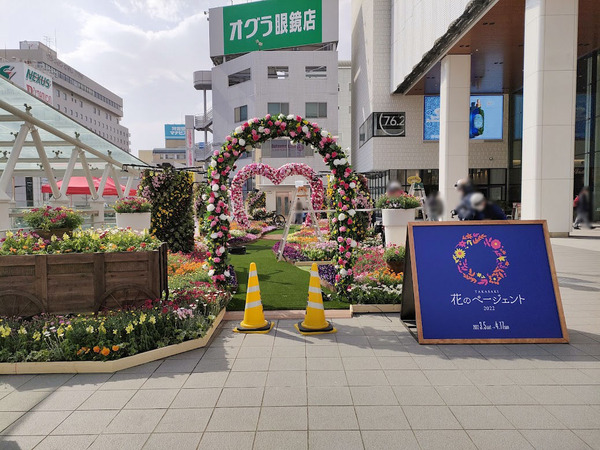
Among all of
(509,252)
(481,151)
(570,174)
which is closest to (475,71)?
(481,151)

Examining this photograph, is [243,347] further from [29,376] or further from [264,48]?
[264,48]

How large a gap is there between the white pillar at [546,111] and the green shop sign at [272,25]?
35.0 metres

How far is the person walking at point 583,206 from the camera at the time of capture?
1.22 meters

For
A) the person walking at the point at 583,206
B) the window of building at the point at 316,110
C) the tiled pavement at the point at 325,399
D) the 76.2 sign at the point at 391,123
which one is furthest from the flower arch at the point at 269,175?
the window of building at the point at 316,110

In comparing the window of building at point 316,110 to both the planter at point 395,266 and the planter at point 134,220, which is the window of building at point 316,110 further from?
the planter at point 395,266

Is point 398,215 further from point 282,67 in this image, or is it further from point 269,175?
point 282,67

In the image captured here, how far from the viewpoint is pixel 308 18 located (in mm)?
44062

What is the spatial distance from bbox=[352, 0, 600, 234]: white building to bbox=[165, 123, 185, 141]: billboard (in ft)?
343

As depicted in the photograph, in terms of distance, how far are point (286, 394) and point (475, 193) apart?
3.17 metres

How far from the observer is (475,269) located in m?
5.53

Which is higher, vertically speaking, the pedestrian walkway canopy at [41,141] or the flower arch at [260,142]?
the pedestrian walkway canopy at [41,141]

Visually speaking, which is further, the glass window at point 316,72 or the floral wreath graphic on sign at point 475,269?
the glass window at point 316,72

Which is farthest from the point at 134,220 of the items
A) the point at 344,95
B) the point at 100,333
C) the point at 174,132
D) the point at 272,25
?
the point at 174,132

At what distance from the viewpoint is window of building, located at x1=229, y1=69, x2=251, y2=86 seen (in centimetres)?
4627
